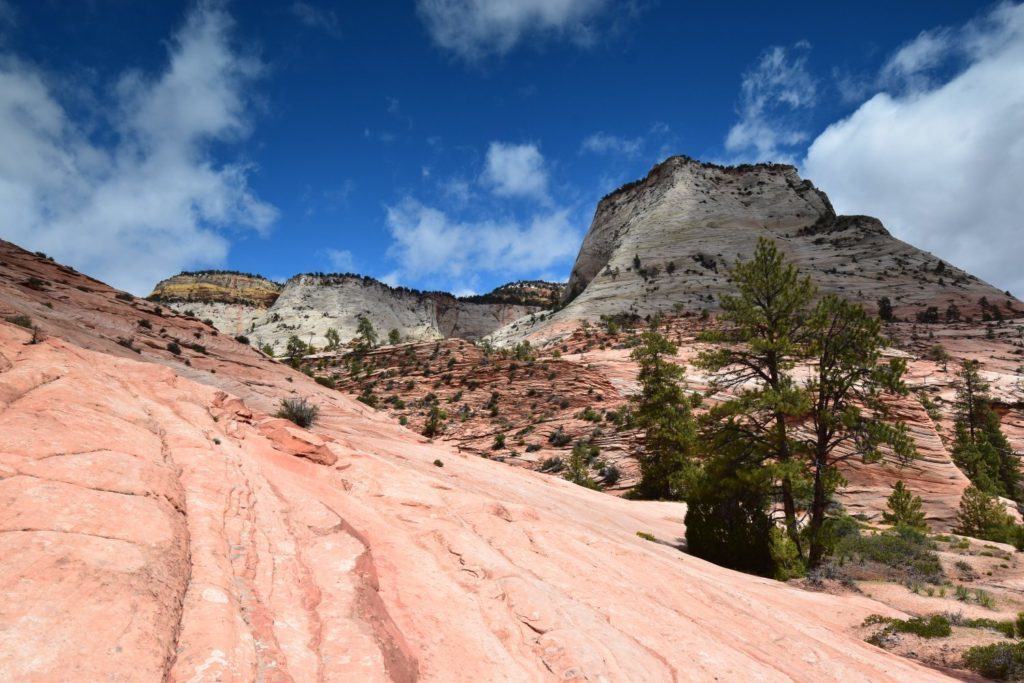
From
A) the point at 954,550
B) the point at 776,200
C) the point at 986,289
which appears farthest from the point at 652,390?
the point at 776,200

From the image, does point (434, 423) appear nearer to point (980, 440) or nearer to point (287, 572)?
point (287, 572)

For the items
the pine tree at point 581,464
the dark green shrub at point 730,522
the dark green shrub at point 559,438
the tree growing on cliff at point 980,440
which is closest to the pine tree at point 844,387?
the dark green shrub at point 730,522

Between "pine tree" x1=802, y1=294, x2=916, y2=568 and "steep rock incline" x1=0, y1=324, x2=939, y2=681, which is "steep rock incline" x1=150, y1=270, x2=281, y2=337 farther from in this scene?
"pine tree" x1=802, y1=294, x2=916, y2=568

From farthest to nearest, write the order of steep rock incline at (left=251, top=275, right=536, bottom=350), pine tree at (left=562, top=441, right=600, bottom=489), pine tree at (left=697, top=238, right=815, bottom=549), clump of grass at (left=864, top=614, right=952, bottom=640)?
steep rock incline at (left=251, top=275, right=536, bottom=350), pine tree at (left=562, top=441, right=600, bottom=489), pine tree at (left=697, top=238, right=815, bottom=549), clump of grass at (left=864, top=614, right=952, bottom=640)

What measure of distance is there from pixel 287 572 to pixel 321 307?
101101 millimetres

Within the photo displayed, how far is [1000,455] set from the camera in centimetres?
3672

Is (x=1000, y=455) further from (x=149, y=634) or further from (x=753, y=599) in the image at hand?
(x=149, y=634)

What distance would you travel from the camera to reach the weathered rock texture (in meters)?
92.6

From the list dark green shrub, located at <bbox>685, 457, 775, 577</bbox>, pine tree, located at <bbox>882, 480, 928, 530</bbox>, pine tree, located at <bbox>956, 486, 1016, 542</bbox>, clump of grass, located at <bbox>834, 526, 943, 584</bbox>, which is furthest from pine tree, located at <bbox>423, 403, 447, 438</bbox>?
pine tree, located at <bbox>956, 486, 1016, 542</bbox>

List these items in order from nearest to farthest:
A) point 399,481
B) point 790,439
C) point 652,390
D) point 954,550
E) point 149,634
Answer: point 149,634, point 399,481, point 790,439, point 954,550, point 652,390

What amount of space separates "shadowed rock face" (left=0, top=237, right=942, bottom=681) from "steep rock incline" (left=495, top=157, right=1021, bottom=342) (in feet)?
187

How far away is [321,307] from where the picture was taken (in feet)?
321

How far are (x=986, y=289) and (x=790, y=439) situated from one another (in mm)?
76120

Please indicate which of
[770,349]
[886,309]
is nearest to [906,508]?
[770,349]
